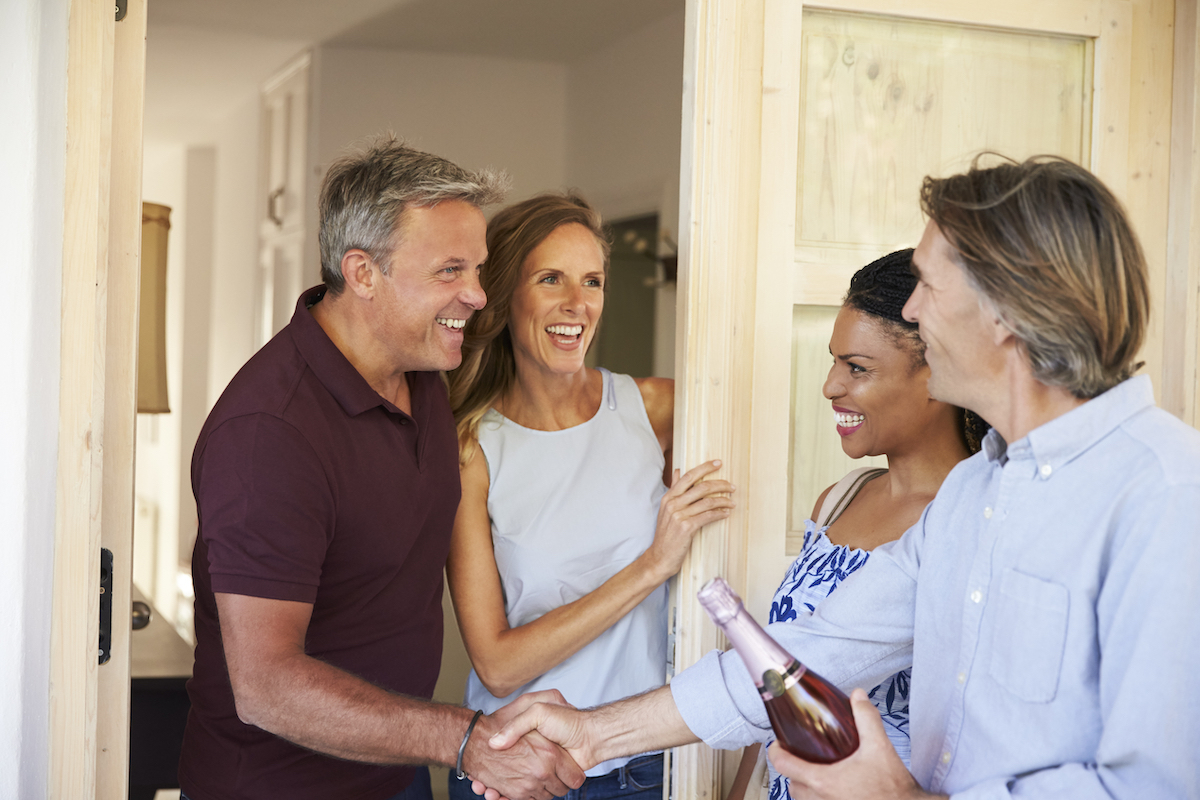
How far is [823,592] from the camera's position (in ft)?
4.67

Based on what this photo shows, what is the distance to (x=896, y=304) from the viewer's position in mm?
1439

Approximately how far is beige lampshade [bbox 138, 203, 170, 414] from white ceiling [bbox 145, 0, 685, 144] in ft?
2.89

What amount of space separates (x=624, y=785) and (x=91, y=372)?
1.13 m

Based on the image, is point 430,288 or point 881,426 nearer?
point 881,426

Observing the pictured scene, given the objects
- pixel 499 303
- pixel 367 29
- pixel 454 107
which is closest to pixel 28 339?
pixel 499 303

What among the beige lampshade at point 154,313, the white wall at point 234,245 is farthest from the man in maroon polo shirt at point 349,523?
the white wall at point 234,245

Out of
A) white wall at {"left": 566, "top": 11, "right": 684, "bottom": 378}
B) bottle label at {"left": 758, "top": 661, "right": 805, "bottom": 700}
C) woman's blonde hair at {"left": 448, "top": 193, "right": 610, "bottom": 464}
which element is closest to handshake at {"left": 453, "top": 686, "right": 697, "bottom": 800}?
bottle label at {"left": 758, "top": 661, "right": 805, "bottom": 700}

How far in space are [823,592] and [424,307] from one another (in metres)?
0.78

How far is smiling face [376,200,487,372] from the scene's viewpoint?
1650mm

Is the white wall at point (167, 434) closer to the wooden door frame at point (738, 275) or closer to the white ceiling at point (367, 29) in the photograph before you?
the white ceiling at point (367, 29)

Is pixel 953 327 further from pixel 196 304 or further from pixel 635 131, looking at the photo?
pixel 196 304

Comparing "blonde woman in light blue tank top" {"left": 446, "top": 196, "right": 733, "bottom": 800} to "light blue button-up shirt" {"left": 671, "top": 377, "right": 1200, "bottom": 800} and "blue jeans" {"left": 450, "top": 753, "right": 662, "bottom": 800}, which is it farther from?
"light blue button-up shirt" {"left": 671, "top": 377, "right": 1200, "bottom": 800}

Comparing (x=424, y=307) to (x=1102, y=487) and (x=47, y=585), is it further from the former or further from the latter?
(x=1102, y=487)

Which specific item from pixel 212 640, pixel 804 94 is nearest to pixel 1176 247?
pixel 804 94
